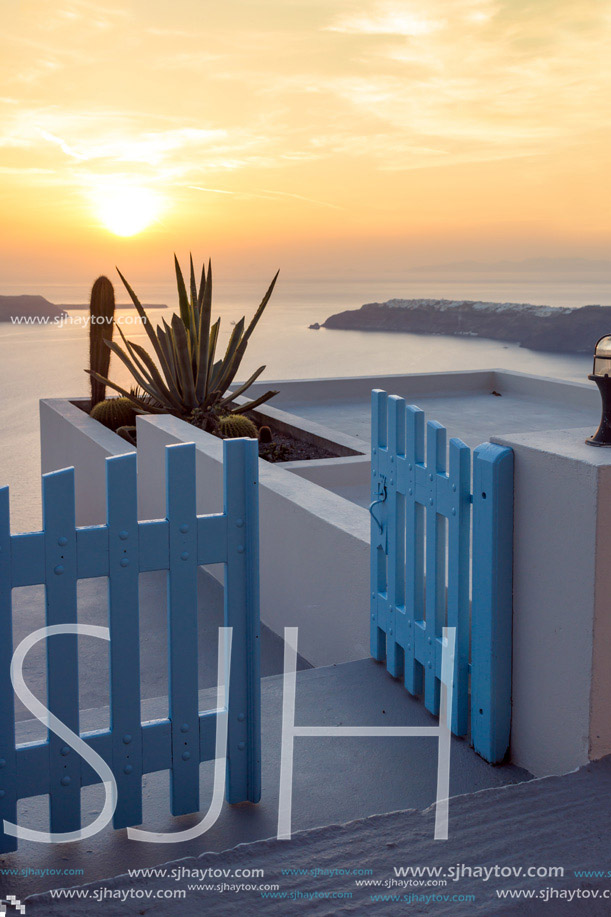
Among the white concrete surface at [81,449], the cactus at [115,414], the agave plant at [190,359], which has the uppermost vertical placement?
the agave plant at [190,359]

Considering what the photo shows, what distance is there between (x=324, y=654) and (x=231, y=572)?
1766mm

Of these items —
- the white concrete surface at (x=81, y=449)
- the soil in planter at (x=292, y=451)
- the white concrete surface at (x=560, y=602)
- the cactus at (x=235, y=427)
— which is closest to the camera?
the white concrete surface at (x=560, y=602)

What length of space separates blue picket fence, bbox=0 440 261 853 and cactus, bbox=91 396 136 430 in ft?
22.7

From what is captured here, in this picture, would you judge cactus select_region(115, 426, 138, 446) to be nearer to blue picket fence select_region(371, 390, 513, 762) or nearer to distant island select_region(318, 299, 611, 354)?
blue picket fence select_region(371, 390, 513, 762)

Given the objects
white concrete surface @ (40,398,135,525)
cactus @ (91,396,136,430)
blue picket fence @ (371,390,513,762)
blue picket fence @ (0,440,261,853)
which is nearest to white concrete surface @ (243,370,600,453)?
cactus @ (91,396,136,430)

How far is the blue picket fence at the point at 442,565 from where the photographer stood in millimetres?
2482

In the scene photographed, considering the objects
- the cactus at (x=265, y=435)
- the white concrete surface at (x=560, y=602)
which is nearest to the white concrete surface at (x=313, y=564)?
the white concrete surface at (x=560, y=602)

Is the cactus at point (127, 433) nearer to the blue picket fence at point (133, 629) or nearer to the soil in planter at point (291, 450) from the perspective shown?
the soil in planter at point (291, 450)

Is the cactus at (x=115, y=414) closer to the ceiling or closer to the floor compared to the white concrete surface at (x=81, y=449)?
closer to the ceiling

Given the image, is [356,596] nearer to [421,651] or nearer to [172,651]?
[421,651]

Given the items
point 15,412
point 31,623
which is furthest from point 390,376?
point 31,623

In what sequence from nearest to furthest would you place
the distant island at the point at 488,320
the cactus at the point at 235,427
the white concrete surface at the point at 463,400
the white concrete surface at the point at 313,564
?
1. the white concrete surface at the point at 313,564
2. the cactus at the point at 235,427
3. the white concrete surface at the point at 463,400
4. the distant island at the point at 488,320

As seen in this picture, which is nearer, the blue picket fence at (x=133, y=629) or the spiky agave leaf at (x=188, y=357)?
the blue picket fence at (x=133, y=629)

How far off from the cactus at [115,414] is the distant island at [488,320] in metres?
5.87
